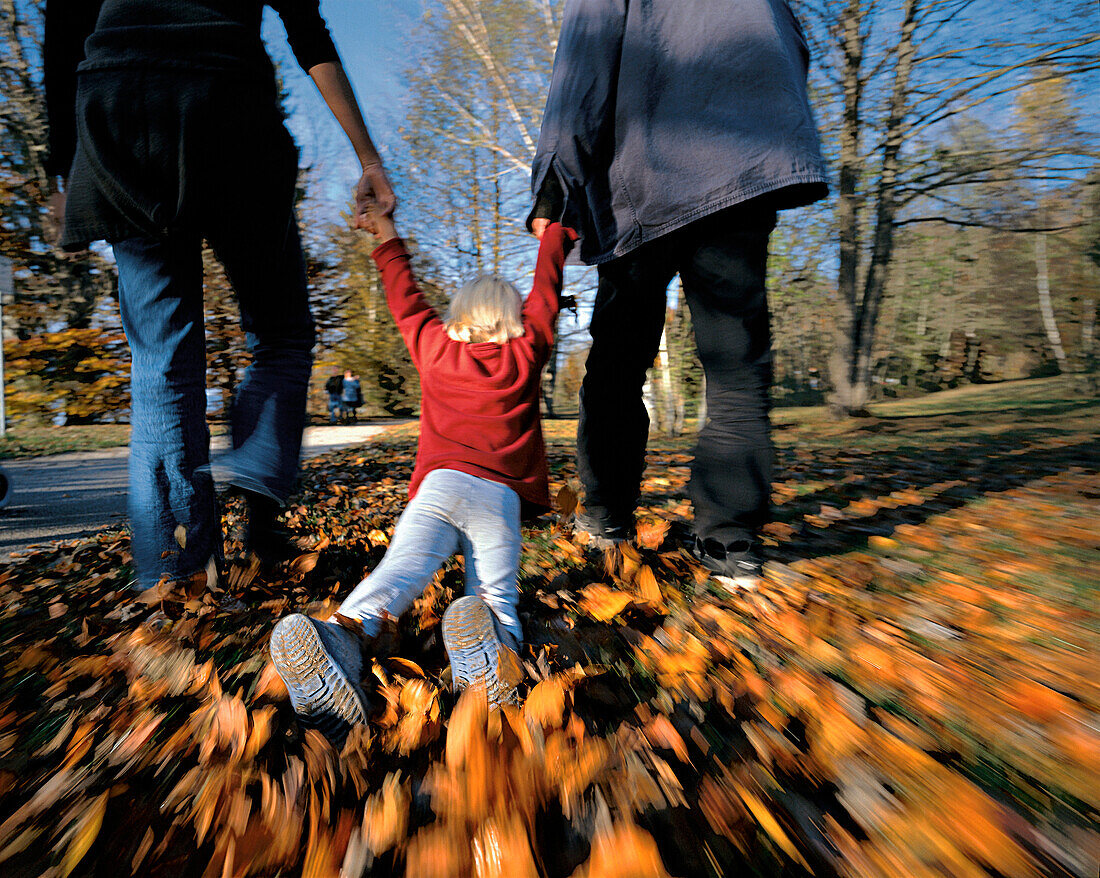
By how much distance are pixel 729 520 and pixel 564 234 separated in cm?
109

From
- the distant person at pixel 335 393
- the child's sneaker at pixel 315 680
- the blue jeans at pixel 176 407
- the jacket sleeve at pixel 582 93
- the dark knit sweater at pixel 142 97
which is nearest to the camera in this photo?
the child's sneaker at pixel 315 680

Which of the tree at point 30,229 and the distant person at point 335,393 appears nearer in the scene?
the tree at point 30,229

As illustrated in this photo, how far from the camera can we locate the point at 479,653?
1200mm

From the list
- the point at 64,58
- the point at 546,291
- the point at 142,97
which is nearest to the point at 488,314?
the point at 546,291

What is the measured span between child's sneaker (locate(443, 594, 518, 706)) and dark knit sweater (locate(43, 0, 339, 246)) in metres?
1.37

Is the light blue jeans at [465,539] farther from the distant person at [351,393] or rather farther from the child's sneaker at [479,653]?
the distant person at [351,393]

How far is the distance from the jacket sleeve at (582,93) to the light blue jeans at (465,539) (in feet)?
3.33

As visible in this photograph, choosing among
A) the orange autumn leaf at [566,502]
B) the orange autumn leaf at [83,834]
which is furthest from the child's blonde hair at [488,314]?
the orange autumn leaf at [83,834]

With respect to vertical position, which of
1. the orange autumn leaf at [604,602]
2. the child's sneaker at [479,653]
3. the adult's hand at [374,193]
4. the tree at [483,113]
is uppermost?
the tree at [483,113]

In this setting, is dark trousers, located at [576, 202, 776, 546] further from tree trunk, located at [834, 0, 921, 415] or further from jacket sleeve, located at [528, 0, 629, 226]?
tree trunk, located at [834, 0, 921, 415]

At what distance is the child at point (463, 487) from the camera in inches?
44.0

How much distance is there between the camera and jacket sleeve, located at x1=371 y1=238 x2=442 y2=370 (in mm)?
1838

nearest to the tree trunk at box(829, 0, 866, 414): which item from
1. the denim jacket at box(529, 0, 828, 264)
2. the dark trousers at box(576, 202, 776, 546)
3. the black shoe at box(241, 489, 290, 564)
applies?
the denim jacket at box(529, 0, 828, 264)

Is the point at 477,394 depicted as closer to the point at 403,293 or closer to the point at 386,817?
the point at 403,293
